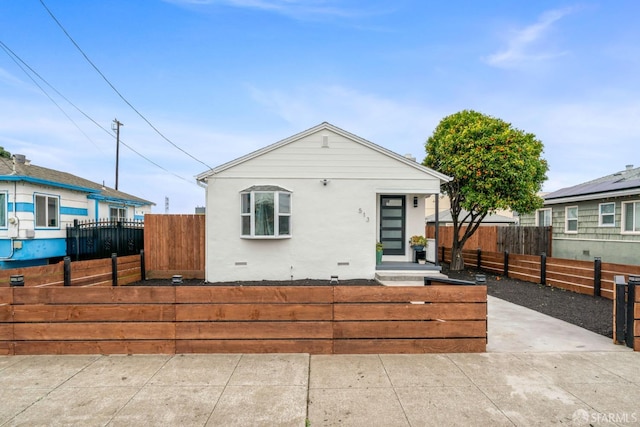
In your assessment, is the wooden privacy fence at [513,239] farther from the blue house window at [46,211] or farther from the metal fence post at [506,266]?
the blue house window at [46,211]

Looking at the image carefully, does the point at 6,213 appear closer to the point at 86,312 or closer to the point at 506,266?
the point at 86,312

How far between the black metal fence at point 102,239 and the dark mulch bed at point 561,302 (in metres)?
12.5

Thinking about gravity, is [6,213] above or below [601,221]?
above

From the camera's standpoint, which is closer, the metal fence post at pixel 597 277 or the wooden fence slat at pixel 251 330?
the wooden fence slat at pixel 251 330

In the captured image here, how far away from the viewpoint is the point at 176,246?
11117mm

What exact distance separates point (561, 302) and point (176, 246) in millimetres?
11661

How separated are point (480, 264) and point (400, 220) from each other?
15.2 feet

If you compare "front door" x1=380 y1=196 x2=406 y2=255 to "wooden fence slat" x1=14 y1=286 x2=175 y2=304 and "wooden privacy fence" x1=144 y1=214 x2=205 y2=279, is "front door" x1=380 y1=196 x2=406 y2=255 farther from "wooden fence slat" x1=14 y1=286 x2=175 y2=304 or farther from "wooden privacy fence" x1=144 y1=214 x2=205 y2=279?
"wooden fence slat" x1=14 y1=286 x2=175 y2=304

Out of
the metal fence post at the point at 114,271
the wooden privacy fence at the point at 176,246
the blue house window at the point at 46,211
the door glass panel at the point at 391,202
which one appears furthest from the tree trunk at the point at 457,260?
the blue house window at the point at 46,211

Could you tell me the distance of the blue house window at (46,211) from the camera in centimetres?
1105

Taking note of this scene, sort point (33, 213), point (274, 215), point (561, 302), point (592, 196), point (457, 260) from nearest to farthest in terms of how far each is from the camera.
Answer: point (561, 302)
point (274, 215)
point (33, 213)
point (592, 196)
point (457, 260)

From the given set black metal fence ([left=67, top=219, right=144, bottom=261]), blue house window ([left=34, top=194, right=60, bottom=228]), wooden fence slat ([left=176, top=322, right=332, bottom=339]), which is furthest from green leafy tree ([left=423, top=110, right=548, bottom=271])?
blue house window ([left=34, top=194, right=60, bottom=228])

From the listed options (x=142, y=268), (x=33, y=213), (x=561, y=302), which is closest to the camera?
(x=561, y=302)

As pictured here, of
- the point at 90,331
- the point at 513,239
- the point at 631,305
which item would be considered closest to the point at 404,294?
the point at 631,305
